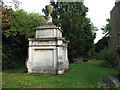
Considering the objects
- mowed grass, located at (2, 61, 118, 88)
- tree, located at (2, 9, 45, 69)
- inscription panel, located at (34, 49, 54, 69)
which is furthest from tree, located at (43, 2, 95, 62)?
mowed grass, located at (2, 61, 118, 88)

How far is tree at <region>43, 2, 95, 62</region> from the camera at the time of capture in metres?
15.9

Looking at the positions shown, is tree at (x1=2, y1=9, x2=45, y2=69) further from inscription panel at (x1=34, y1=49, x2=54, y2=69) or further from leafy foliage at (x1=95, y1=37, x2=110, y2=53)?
leafy foliage at (x1=95, y1=37, x2=110, y2=53)

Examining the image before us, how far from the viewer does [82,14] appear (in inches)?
714

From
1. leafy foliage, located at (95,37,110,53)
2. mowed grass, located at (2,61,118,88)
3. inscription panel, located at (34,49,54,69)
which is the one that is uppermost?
leafy foliage, located at (95,37,110,53)

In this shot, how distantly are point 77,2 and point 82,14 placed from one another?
2.16 meters

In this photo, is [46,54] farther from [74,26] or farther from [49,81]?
[74,26]

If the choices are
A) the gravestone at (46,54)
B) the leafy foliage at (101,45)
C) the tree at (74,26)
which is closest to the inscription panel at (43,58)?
the gravestone at (46,54)

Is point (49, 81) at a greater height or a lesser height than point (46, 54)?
lesser

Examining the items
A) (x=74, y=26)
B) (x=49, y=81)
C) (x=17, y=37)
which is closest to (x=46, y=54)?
(x=49, y=81)

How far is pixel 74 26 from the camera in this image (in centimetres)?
1608

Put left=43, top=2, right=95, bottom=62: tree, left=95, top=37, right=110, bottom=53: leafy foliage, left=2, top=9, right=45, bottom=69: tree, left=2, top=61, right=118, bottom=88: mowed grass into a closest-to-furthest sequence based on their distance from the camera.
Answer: left=2, top=61, right=118, bottom=88: mowed grass < left=2, top=9, right=45, bottom=69: tree < left=43, top=2, right=95, bottom=62: tree < left=95, top=37, right=110, bottom=53: leafy foliage

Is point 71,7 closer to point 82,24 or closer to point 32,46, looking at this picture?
point 82,24

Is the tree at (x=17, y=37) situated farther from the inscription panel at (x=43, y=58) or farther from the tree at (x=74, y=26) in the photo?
the inscription panel at (x=43, y=58)

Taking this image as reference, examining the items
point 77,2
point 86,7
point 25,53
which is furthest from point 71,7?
point 25,53
